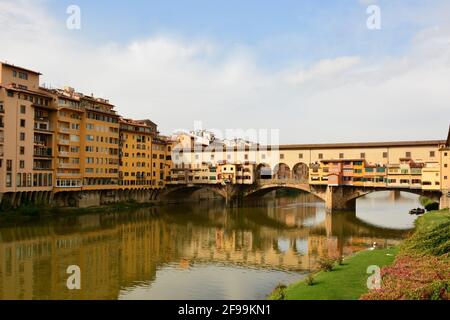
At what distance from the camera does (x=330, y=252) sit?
3184 centimetres

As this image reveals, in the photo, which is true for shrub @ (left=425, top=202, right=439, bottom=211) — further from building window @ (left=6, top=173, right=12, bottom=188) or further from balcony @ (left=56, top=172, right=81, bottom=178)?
building window @ (left=6, top=173, right=12, bottom=188)

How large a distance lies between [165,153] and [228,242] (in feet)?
131

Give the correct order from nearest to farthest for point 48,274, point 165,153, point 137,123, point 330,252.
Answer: point 48,274, point 330,252, point 137,123, point 165,153

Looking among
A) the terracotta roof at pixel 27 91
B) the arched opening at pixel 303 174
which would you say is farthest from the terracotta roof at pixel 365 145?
the terracotta roof at pixel 27 91

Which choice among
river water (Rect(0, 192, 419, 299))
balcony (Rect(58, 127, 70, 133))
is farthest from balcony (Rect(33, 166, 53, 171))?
river water (Rect(0, 192, 419, 299))

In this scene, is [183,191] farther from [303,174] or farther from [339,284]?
[339,284]

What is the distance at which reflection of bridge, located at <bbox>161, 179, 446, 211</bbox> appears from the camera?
57.9m

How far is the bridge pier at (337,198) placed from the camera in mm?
58938

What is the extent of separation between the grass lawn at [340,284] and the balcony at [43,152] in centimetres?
3919

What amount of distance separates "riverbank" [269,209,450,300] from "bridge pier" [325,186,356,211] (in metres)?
35.5

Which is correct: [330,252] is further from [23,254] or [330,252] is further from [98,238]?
[23,254]

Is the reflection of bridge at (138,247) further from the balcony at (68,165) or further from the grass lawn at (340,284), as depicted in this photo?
the balcony at (68,165)

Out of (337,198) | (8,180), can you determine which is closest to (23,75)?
(8,180)
